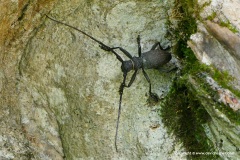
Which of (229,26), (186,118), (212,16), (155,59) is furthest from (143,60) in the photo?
(229,26)

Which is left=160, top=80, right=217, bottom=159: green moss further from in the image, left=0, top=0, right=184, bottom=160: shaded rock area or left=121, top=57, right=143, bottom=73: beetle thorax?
left=121, top=57, right=143, bottom=73: beetle thorax

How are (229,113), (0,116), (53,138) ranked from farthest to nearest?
(53,138)
(0,116)
(229,113)

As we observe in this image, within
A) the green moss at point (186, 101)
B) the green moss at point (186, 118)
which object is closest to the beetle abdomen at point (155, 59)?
the green moss at point (186, 101)

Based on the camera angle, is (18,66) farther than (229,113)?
Yes

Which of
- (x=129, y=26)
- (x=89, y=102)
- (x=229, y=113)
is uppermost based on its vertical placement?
(x=129, y=26)

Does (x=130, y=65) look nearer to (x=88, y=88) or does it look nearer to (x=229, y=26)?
(x=88, y=88)

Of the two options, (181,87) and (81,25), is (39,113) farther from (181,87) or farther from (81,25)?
(181,87)

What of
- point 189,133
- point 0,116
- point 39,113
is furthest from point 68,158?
point 189,133
